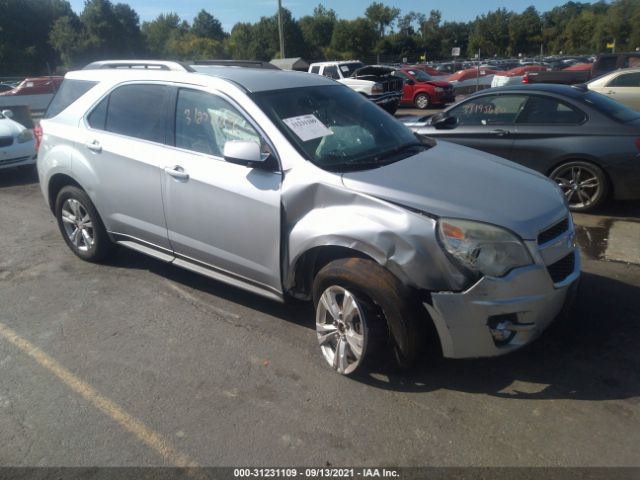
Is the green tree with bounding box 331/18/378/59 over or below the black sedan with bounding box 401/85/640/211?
over

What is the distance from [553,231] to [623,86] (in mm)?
10879

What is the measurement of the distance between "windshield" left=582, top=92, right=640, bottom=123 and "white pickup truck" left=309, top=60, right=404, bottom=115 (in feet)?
28.2

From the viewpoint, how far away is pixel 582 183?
612 centimetres

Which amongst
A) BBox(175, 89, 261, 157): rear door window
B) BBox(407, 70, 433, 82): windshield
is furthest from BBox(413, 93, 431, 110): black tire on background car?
BBox(175, 89, 261, 157): rear door window

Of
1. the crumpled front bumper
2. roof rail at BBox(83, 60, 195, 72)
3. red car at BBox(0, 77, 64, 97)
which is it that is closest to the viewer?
the crumpled front bumper

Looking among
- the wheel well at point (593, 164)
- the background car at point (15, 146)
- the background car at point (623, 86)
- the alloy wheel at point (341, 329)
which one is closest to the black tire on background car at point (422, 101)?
the background car at point (623, 86)

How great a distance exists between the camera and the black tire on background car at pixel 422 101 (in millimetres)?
19072

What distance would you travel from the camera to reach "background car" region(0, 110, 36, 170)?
355 inches

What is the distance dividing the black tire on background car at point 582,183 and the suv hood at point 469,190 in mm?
2829

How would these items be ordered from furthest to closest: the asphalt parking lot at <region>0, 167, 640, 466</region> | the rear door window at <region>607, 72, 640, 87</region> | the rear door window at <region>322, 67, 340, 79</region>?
the rear door window at <region>322, 67, 340, 79</region>, the rear door window at <region>607, 72, 640, 87</region>, the asphalt parking lot at <region>0, 167, 640, 466</region>

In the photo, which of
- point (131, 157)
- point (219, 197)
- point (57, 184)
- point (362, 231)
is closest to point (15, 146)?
point (57, 184)

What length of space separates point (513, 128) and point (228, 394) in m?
5.13

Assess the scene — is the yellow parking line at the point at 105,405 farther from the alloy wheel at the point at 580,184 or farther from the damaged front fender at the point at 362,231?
the alloy wheel at the point at 580,184

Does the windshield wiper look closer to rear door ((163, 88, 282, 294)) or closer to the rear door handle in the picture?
rear door ((163, 88, 282, 294))
